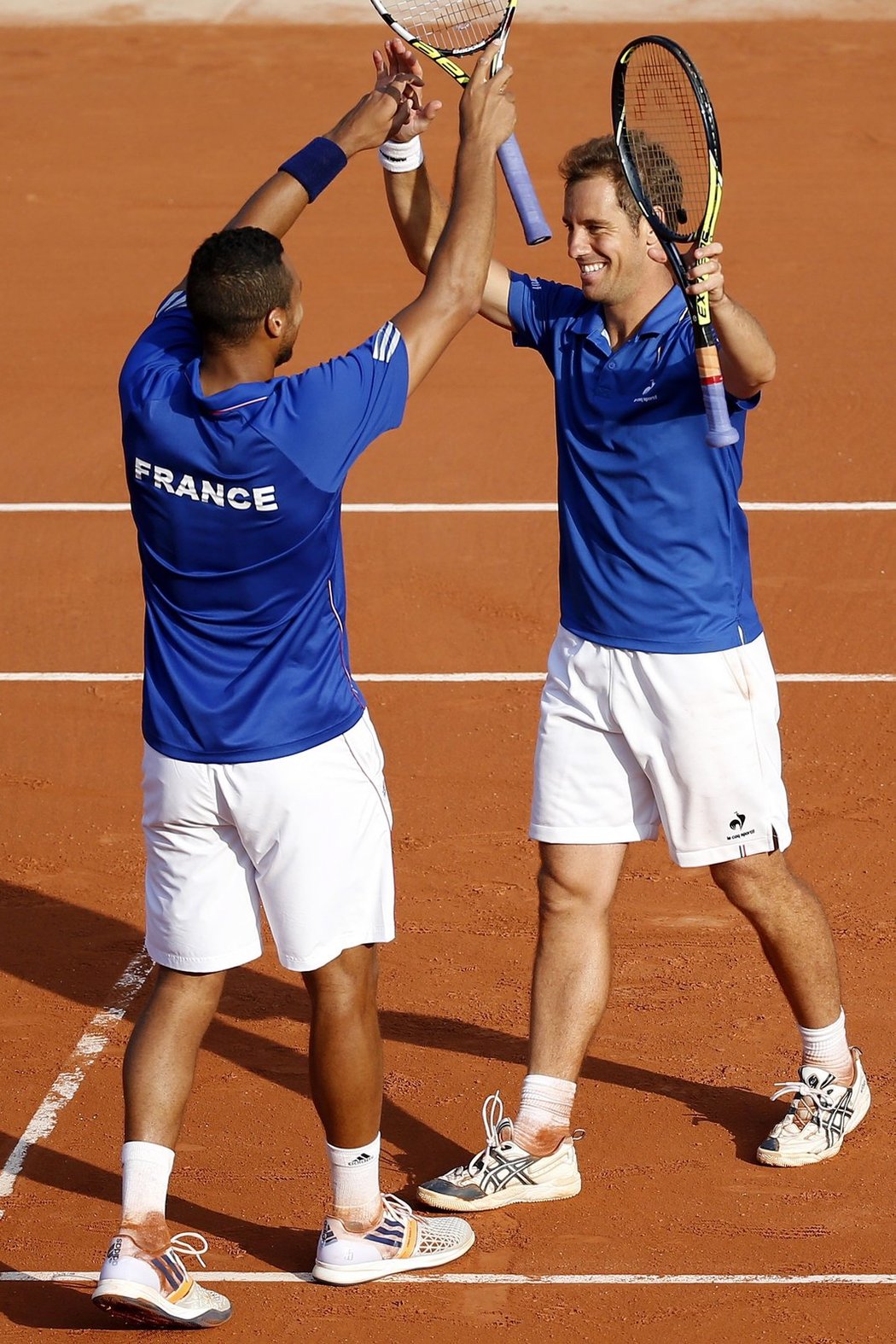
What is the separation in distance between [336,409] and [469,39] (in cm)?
333

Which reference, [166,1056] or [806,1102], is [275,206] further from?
[806,1102]

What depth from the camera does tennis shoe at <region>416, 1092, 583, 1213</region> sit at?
495 centimetres

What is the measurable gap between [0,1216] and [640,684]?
2.41 meters

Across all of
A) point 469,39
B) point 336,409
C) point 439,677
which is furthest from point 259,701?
point 439,677

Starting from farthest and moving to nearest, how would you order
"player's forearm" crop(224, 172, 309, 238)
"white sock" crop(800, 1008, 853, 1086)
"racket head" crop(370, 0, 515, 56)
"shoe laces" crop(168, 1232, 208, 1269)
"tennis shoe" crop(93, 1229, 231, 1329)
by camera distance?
"racket head" crop(370, 0, 515, 56) < "white sock" crop(800, 1008, 853, 1086) < "player's forearm" crop(224, 172, 309, 238) < "shoe laces" crop(168, 1232, 208, 1269) < "tennis shoe" crop(93, 1229, 231, 1329)

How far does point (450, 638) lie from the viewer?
9203 millimetres

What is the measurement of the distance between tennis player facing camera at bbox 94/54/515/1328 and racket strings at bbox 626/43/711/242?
594mm

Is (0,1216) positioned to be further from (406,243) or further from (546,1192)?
(406,243)

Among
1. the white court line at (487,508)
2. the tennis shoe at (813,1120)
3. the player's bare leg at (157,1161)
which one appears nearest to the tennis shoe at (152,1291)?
the player's bare leg at (157,1161)

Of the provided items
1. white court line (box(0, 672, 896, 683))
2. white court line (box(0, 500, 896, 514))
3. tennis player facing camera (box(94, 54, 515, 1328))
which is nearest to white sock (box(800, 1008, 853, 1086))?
tennis player facing camera (box(94, 54, 515, 1328))

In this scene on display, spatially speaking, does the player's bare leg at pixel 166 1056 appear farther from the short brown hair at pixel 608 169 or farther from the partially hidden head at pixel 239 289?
the short brown hair at pixel 608 169

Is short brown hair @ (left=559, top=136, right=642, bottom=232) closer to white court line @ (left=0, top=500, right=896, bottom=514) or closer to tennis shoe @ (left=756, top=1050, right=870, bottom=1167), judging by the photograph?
tennis shoe @ (left=756, top=1050, right=870, bottom=1167)

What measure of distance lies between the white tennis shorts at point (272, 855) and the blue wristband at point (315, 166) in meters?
1.56

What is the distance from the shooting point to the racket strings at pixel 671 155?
5.01 metres
